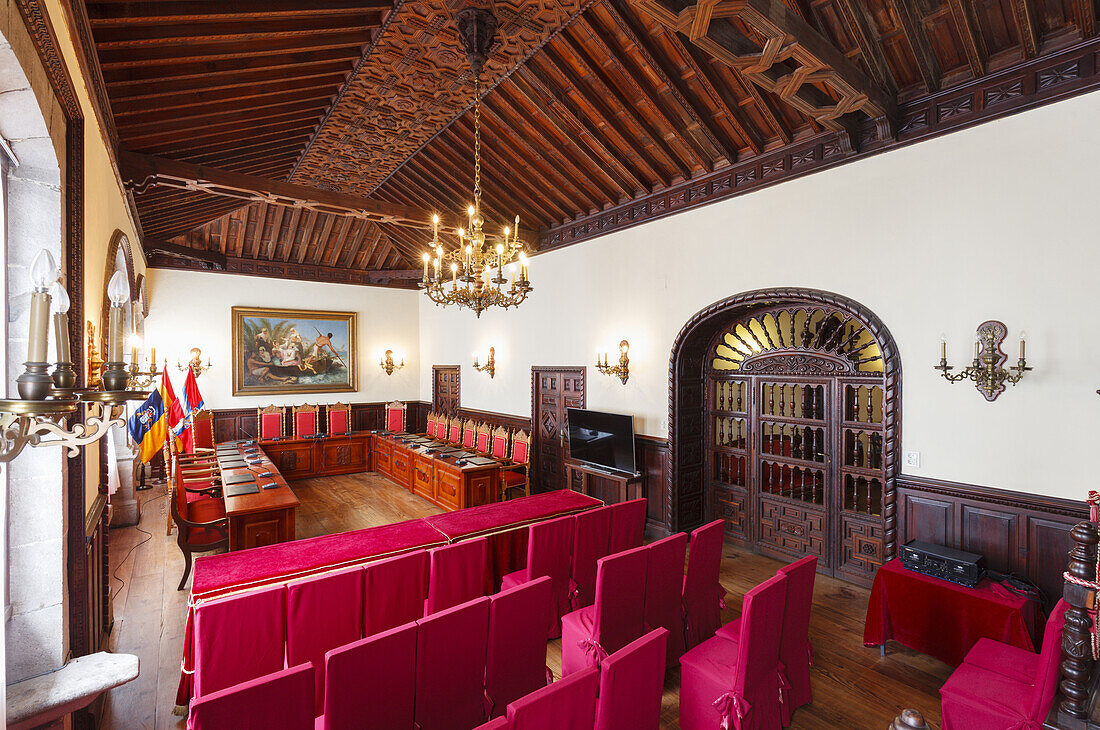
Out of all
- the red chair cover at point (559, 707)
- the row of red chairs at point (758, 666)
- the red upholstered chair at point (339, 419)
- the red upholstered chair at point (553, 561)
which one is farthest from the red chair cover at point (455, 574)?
the red upholstered chair at point (339, 419)

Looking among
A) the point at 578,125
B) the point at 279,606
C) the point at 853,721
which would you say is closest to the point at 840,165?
the point at 578,125

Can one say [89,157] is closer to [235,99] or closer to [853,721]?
[235,99]

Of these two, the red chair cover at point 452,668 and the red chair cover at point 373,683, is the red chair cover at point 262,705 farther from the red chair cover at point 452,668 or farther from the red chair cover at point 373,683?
the red chair cover at point 452,668

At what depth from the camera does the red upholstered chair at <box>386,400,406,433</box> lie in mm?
11688

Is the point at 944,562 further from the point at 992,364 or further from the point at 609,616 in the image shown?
the point at 609,616

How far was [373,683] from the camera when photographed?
2.21 m

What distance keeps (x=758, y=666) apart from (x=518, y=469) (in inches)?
222

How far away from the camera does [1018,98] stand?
377 centimetres

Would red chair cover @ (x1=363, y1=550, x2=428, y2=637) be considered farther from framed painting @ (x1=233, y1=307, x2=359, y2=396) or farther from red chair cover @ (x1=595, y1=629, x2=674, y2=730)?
framed painting @ (x1=233, y1=307, x2=359, y2=396)

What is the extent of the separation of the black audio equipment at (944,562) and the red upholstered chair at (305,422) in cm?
1004

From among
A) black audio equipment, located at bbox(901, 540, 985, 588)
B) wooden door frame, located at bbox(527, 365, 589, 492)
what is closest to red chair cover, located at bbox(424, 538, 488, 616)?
black audio equipment, located at bbox(901, 540, 985, 588)

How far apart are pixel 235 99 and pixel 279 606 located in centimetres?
460

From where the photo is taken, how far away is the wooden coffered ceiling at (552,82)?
351cm

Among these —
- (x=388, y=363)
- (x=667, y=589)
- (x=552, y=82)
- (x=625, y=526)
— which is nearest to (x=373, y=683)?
(x=667, y=589)
